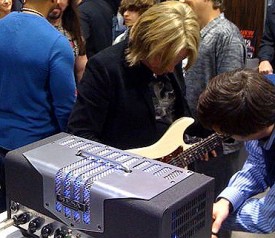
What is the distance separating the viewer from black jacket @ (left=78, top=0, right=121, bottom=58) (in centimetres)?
276

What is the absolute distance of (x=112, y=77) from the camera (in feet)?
5.33

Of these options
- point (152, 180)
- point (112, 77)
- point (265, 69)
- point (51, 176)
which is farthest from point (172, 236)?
point (265, 69)

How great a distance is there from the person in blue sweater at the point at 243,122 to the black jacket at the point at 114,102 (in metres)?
0.40

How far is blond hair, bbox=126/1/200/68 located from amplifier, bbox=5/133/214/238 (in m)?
0.54

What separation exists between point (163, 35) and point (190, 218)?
2.44 feet

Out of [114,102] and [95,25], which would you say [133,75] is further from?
[95,25]

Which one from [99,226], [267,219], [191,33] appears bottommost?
[267,219]

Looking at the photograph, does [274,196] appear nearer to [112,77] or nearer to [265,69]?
[112,77]

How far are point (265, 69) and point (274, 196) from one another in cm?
184

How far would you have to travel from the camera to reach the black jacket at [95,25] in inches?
109

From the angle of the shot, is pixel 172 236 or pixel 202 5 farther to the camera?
pixel 202 5

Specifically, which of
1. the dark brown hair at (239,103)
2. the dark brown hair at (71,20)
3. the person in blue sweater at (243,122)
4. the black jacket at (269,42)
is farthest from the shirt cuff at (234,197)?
the black jacket at (269,42)

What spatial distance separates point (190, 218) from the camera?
1.00 m

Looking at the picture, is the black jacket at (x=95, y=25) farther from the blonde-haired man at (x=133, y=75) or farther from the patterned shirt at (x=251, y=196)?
the patterned shirt at (x=251, y=196)
